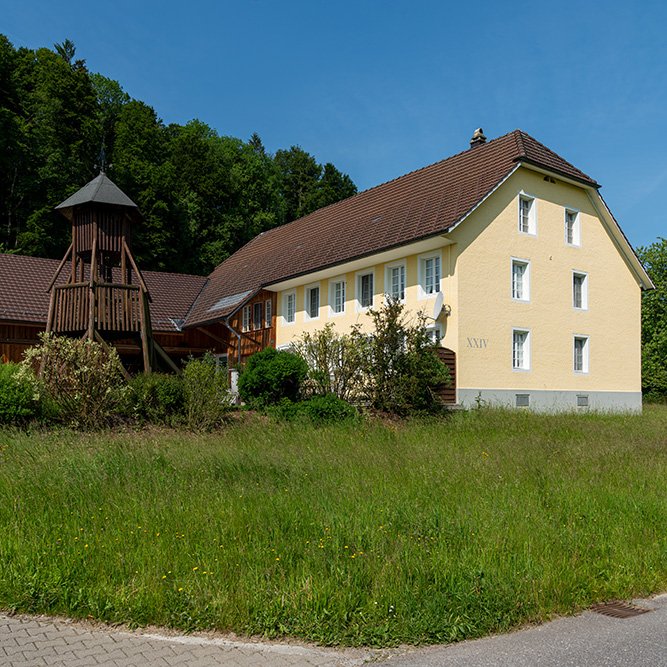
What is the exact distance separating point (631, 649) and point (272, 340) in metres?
23.0

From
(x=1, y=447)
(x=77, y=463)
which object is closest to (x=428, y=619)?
(x=77, y=463)

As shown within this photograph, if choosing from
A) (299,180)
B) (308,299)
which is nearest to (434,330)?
(308,299)

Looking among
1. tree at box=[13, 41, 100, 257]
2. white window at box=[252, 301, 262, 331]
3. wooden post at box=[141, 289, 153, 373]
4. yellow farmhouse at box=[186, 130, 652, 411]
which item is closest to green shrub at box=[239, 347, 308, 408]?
wooden post at box=[141, 289, 153, 373]

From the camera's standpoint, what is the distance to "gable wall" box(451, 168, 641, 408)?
64.6 feet

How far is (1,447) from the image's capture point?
9.88 meters

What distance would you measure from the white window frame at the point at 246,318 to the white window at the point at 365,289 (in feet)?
24.2

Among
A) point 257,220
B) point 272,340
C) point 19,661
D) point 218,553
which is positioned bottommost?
point 19,661

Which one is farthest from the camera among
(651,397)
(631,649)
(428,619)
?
(651,397)

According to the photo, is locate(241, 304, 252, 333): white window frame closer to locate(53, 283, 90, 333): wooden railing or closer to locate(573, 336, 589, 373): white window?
locate(53, 283, 90, 333): wooden railing

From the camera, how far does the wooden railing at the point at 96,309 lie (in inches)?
701

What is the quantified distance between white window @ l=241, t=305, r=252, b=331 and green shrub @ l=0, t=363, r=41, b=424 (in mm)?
16282

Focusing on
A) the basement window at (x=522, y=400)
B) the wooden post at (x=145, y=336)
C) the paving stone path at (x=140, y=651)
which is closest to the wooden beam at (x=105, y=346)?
the wooden post at (x=145, y=336)

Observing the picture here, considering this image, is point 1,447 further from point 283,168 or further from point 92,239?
point 283,168

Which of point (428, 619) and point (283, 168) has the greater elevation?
point (283, 168)
